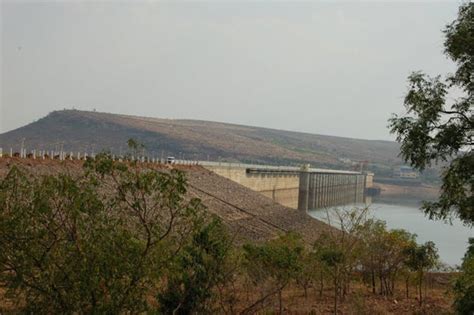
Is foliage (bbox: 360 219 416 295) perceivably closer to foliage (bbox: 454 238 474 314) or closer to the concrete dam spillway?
foliage (bbox: 454 238 474 314)

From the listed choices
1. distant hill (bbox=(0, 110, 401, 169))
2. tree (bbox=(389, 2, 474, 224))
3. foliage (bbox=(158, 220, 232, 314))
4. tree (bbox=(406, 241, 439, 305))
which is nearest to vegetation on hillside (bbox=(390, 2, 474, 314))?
tree (bbox=(389, 2, 474, 224))

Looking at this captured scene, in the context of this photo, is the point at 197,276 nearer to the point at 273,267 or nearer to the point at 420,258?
the point at 273,267

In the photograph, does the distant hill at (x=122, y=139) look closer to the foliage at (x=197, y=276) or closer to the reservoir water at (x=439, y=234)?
the reservoir water at (x=439, y=234)

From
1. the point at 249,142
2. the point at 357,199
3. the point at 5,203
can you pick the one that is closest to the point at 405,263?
the point at 5,203

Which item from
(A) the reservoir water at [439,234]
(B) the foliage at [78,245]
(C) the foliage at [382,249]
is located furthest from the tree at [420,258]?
(A) the reservoir water at [439,234]

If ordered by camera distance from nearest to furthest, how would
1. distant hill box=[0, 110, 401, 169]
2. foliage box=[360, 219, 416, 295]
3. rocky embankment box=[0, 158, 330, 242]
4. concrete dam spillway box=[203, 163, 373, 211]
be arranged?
foliage box=[360, 219, 416, 295] < rocky embankment box=[0, 158, 330, 242] < concrete dam spillway box=[203, 163, 373, 211] < distant hill box=[0, 110, 401, 169]

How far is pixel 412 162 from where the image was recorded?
33.3 feet

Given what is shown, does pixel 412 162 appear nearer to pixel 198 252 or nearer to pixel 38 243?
pixel 198 252

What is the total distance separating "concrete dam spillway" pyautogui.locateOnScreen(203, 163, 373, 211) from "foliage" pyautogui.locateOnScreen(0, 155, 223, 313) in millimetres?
51937

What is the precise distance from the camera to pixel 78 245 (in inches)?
317

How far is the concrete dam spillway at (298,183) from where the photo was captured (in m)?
67.5

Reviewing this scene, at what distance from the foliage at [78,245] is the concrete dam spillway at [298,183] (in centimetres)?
5194

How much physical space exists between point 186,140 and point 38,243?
13388 centimetres

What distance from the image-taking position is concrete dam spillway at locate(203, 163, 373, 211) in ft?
221
